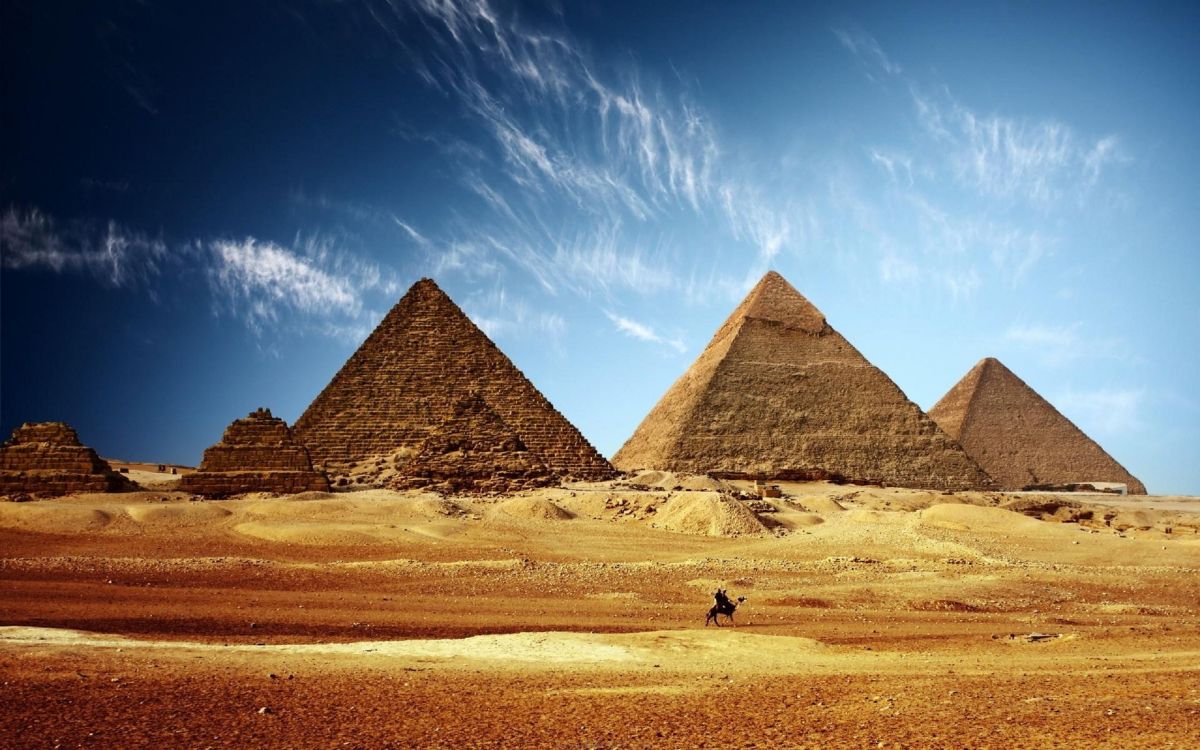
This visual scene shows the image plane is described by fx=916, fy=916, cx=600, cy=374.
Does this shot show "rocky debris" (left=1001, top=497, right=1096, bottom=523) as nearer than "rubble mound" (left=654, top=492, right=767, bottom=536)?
No

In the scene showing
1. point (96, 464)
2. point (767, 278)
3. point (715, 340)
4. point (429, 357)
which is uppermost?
point (767, 278)

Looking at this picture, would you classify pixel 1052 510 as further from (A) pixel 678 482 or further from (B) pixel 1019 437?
(B) pixel 1019 437

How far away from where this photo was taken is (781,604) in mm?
12422

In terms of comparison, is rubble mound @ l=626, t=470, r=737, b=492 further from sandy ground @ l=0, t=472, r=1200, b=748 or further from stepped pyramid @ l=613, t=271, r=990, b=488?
stepped pyramid @ l=613, t=271, r=990, b=488

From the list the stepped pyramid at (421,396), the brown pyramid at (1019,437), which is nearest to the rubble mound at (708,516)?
the stepped pyramid at (421,396)

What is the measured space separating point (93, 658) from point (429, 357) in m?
32.4

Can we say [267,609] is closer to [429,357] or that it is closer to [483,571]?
[483,571]

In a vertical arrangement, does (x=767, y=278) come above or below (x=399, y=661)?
above

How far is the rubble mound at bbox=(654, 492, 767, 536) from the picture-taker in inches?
843

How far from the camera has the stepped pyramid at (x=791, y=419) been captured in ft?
168

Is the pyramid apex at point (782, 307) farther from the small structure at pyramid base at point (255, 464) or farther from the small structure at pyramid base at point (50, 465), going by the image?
the small structure at pyramid base at point (50, 465)

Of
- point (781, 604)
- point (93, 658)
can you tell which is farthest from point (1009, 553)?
point (93, 658)

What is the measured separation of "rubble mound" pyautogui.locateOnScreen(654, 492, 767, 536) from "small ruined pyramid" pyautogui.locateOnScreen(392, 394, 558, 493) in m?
7.21

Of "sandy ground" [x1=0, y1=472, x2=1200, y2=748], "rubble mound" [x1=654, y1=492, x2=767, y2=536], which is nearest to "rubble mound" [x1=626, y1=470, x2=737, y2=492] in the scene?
"rubble mound" [x1=654, y1=492, x2=767, y2=536]
